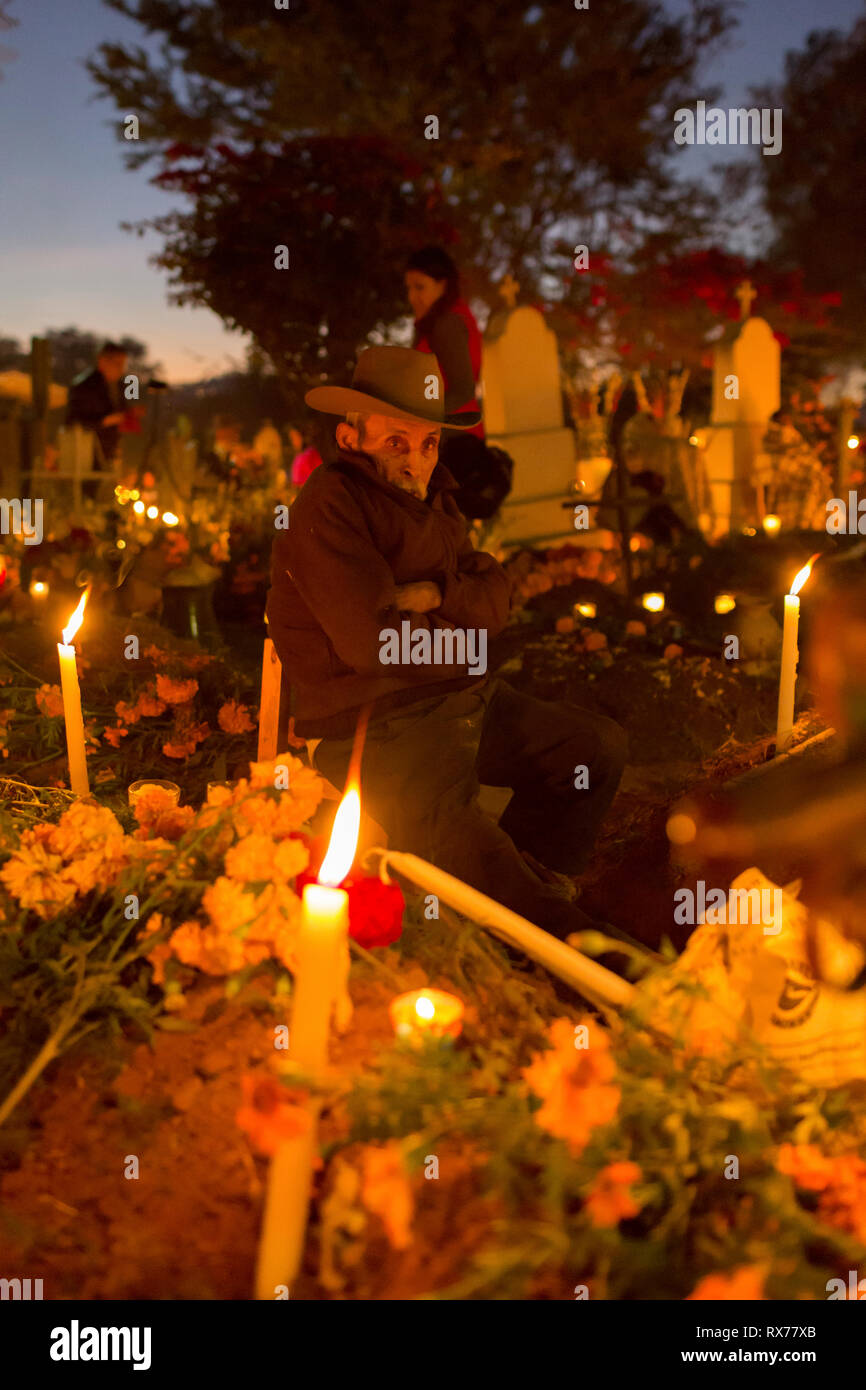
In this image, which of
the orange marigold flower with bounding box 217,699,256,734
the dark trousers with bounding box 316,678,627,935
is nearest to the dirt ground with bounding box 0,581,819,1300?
the dark trousers with bounding box 316,678,627,935

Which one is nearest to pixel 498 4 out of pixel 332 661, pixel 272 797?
pixel 332 661

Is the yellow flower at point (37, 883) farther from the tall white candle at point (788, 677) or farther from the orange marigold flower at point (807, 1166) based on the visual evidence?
the tall white candle at point (788, 677)

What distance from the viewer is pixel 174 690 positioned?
3.92m

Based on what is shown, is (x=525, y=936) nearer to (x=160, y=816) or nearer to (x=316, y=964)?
(x=316, y=964)

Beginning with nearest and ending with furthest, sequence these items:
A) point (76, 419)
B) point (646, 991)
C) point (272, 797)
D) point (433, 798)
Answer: point (646, 991) → point (272, 797) → point (433, 798) → point (76, 419)

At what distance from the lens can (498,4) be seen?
13852 millimetres

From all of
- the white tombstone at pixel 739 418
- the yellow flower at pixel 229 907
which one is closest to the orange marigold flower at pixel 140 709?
the yellow flower at pixel 229 907

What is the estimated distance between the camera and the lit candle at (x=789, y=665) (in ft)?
10.2

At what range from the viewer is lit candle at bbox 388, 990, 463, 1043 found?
168 cm

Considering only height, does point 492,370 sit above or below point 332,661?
above

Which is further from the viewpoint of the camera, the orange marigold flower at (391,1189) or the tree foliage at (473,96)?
the tree foliage at (473,96)

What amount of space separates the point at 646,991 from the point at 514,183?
48.8ft

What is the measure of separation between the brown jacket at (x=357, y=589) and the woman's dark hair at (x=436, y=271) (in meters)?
2.62
